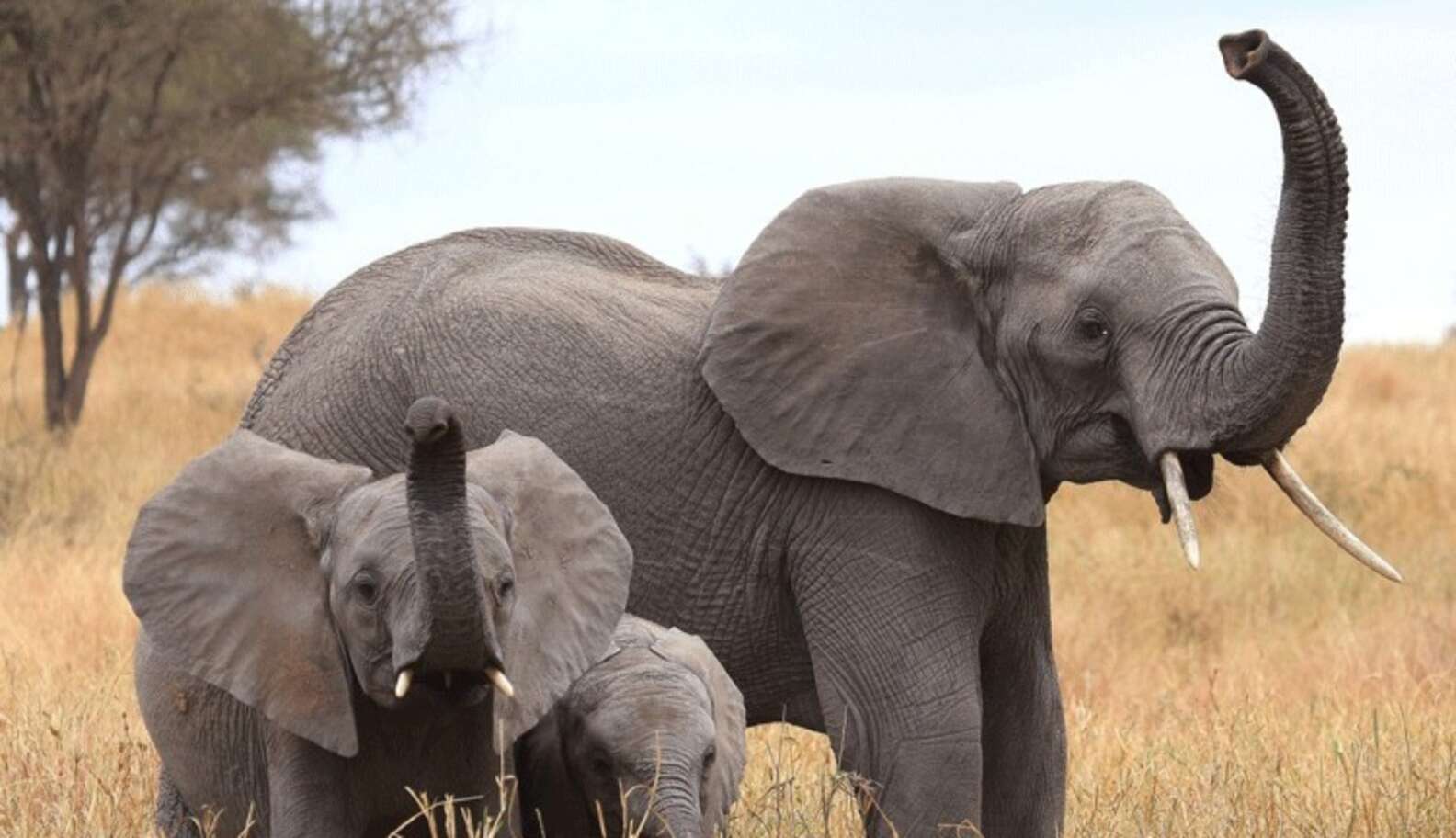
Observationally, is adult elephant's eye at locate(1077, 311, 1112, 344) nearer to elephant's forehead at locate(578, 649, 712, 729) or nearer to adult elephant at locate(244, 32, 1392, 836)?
adult elephant at locate(244, 32, 1392, 836)

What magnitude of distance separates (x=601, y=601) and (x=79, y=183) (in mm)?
13671

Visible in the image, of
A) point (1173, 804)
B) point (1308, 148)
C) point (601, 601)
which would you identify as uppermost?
point (1308, 148)

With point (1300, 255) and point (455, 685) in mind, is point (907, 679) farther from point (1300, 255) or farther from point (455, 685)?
point (455, 685)

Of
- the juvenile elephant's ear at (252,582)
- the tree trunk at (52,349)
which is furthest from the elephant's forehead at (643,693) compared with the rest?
the tree trunk at (52,349)

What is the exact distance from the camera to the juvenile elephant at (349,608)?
462 cm

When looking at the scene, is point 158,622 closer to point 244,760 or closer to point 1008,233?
point 244,760

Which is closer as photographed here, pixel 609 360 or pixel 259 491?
pixel 259 491

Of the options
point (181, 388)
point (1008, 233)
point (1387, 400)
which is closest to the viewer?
point (1008, 233)

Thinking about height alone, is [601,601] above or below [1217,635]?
above

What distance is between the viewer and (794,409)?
6090 mm

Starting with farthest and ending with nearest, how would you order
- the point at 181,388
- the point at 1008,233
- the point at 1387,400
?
the point at 181,388, the point at 1387,400, the point at 1008,233

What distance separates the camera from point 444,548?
4.26 metres

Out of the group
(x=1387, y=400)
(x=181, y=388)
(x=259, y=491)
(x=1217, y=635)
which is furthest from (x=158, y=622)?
(x=181, y=388)

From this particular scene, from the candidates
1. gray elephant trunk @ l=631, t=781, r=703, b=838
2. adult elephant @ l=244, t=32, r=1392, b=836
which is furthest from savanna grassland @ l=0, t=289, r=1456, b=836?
gray elephant trunk @ l=631, t=781, r=703, b=838
